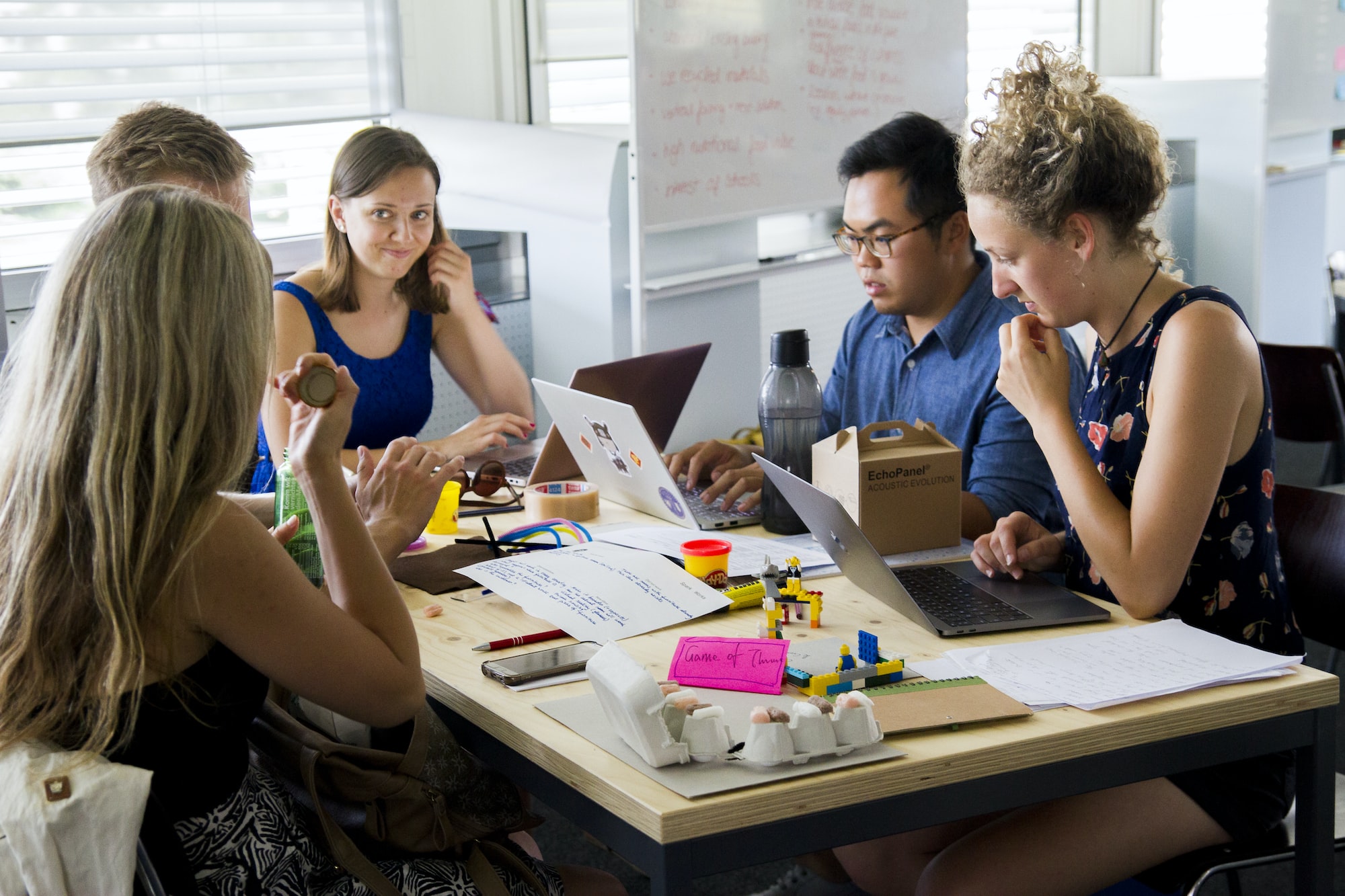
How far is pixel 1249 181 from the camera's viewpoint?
4910 millimetres

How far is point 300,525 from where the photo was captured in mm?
1553

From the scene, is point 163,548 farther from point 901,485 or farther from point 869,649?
point 901,485

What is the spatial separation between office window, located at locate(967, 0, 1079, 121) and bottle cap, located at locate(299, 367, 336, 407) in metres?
3.93

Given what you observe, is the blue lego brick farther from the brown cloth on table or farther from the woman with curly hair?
the brown cloth on table

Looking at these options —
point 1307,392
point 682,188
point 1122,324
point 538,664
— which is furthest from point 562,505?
point 1307,392

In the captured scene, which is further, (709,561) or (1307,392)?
(1307,392)

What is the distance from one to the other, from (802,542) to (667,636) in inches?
15.6

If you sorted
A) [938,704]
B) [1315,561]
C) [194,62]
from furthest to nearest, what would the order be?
[194,62] → [1315,561] → [938,704]

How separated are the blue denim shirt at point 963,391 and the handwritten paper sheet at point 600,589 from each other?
1.76 ft

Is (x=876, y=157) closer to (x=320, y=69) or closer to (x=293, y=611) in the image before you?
(x=293, y=611)

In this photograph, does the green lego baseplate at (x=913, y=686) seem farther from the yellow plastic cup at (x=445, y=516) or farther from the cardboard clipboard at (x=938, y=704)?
the yellow plastic cup at (x=445, y=516)

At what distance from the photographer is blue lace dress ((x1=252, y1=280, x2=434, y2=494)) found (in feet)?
8.41

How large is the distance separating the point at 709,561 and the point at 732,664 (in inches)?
12.8

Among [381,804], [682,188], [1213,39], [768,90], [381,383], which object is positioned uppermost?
[1213,39]
